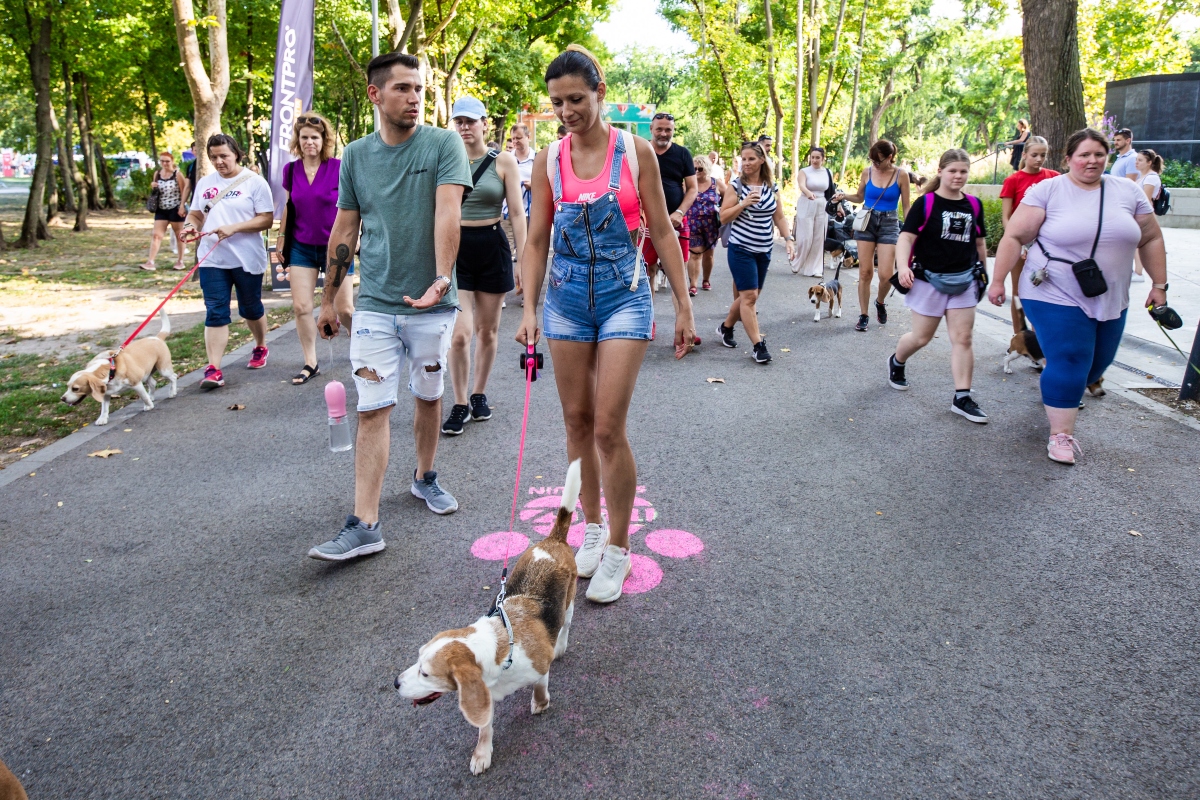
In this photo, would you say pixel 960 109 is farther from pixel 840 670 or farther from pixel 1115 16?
pixel 840 670

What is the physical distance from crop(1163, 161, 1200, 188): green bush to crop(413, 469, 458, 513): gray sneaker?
2226 cm

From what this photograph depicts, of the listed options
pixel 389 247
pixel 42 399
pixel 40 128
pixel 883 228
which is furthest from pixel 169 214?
pixel 389 247

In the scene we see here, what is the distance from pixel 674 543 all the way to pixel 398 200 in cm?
210

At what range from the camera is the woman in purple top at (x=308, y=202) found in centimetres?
625

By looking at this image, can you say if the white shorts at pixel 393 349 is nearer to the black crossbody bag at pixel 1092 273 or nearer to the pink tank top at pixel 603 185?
the pink tank top at pixel 603 185

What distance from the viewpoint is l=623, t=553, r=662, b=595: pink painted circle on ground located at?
360cm

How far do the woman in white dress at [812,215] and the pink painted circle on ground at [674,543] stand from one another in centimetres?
819

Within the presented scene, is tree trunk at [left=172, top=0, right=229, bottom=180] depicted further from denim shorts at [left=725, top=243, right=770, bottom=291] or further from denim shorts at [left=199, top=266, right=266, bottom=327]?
denim shorts at [left=725, top=243, right=770, bottom=291]

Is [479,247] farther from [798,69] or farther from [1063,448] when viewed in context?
[798,69]

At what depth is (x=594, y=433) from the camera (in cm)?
335

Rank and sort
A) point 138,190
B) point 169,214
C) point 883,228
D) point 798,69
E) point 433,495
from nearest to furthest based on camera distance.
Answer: point 433,495 → point 883,228 → point 169,214 → point 798,69 → point 138,190

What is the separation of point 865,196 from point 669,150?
7.86 ft

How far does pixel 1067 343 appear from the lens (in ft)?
16.8

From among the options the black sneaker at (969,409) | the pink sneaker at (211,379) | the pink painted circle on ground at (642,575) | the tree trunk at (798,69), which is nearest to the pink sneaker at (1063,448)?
the black sneaker at (969,409)
